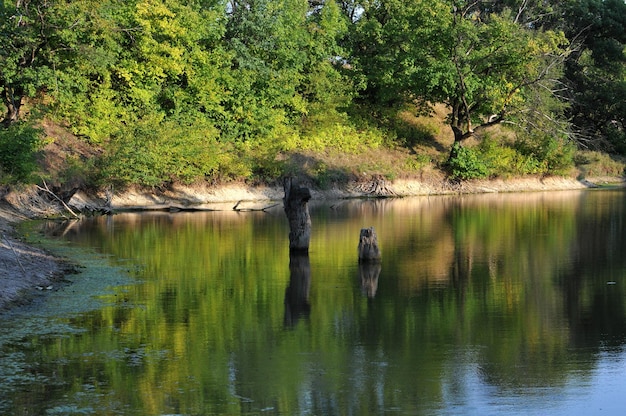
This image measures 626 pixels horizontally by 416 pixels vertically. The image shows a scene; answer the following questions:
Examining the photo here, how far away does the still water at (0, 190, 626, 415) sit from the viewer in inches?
434

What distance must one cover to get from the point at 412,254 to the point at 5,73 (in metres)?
20.4

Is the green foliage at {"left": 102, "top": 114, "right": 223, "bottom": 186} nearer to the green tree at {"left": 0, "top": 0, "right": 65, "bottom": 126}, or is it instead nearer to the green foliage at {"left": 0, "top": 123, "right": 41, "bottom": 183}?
the green tree at {"left": 0, "top": 0, "right": 65, "bottom": 126}

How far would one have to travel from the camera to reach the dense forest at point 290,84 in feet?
128

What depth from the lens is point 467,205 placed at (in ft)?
141

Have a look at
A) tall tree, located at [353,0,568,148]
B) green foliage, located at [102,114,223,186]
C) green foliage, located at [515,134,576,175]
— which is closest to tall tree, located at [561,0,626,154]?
green foliage, located at [515,134,576,175]

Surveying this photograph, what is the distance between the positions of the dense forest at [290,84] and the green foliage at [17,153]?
0.06m

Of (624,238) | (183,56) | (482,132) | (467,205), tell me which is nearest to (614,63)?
(482,132)

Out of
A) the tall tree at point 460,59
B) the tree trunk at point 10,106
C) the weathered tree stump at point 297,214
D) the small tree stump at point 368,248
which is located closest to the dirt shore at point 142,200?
the tall tree at point 460,59

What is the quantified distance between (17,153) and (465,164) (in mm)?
26661

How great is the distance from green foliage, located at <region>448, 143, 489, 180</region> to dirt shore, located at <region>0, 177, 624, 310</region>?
605 mm

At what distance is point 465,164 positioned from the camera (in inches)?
2041

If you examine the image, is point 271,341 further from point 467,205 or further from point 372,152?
point 372,152

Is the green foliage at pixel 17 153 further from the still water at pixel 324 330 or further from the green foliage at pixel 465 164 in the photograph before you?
the green foliage at pixel 465 164

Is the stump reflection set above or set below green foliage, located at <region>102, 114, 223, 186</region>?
below
